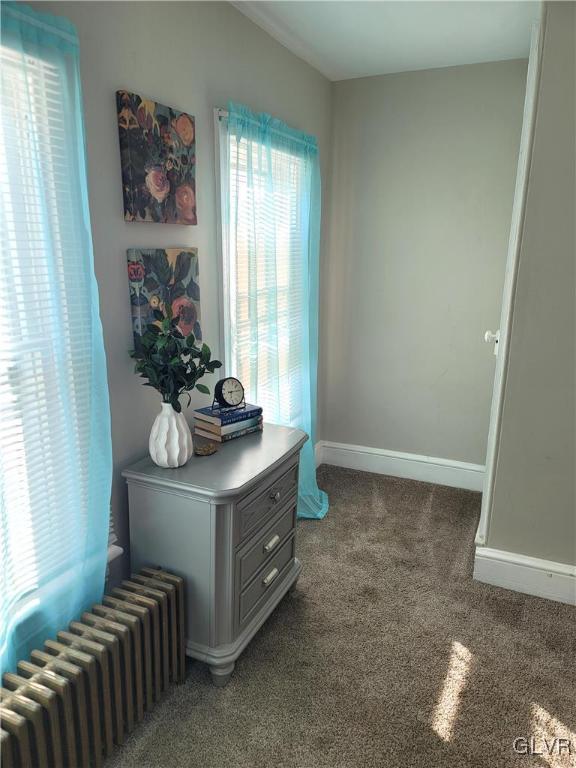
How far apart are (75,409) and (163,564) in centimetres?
63

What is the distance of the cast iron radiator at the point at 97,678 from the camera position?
129 cm

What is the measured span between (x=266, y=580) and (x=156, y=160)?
1.55 m

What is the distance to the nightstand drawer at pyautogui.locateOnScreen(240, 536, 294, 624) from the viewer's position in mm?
1935

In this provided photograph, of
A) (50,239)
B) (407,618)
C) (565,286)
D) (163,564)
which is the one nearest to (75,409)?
(50,239)

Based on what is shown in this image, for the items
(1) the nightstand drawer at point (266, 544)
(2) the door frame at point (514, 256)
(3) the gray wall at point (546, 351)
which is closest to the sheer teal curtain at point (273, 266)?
(1) the nightstand drawer at point (266, 544)

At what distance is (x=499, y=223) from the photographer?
3068mm

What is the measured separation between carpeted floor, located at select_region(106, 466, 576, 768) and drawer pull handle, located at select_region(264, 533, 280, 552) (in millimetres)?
353

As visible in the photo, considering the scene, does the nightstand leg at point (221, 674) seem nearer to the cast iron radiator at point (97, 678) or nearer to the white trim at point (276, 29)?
the cast iron radiator at point (97, 678)

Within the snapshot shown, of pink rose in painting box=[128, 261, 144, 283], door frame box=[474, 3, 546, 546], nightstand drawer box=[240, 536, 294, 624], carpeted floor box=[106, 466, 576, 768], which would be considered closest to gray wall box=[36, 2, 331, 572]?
pink rose in painting box=[128, 261, 144, 283]

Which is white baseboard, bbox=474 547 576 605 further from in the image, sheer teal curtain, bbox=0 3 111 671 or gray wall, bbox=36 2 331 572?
sheer teal curtain, bbox=0 3 111 671

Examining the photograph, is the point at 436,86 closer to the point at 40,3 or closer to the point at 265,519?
the point at 40,3

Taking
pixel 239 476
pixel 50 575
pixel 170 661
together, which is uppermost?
pixel 239 476

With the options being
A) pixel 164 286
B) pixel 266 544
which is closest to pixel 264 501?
Result: pixel 266 544

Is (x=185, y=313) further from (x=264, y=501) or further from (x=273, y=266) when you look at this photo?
(x=264, y=501)
